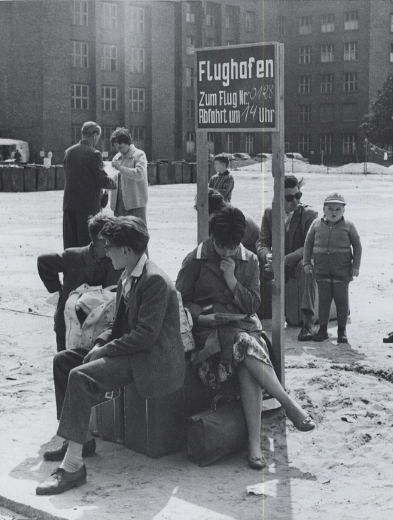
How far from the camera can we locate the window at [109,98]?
227 ft

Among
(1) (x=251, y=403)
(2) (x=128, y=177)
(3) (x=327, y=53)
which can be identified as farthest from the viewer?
(3) (x=327, y=53)

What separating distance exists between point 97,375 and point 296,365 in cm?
288

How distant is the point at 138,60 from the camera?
7081 centimetres

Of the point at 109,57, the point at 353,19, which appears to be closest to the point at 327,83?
the point at 353,19

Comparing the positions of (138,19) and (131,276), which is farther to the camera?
(138,19)

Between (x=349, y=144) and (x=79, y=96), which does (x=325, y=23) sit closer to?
(x=349, y=144)

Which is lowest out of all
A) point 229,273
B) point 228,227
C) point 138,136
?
point 229,273

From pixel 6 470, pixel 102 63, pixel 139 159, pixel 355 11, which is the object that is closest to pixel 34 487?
pixel 6 470

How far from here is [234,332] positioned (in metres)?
5.73

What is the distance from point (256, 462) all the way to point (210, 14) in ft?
250

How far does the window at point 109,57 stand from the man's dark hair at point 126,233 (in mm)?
65456

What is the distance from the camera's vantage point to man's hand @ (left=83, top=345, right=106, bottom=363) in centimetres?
528

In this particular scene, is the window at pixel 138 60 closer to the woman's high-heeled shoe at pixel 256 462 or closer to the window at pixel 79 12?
the window at pixel 79 12

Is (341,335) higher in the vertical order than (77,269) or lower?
lower
